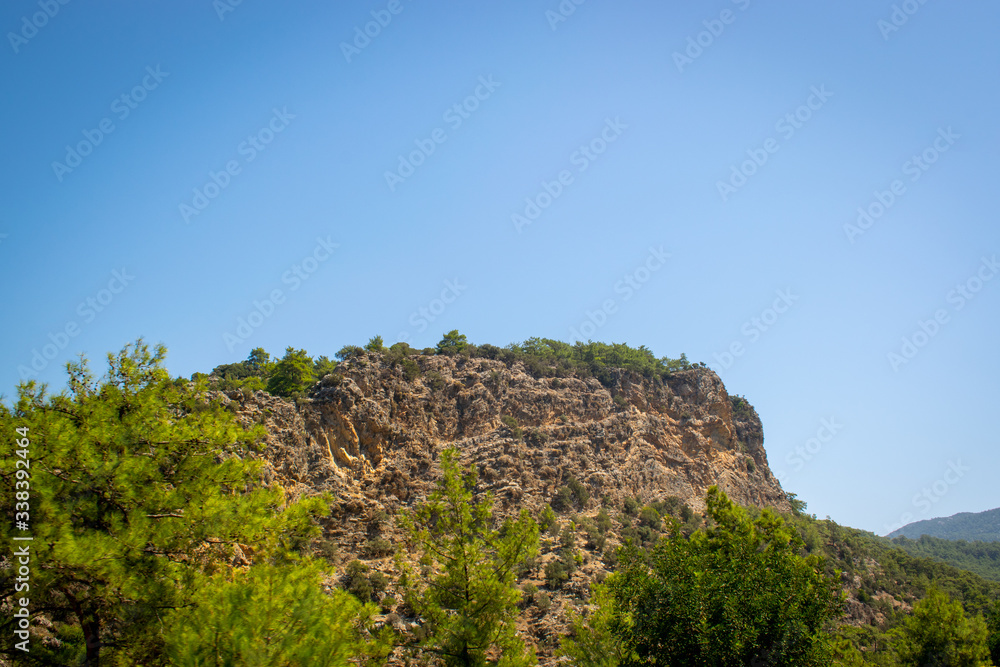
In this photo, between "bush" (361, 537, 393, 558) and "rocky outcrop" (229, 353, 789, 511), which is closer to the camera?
"bush" (361, 537, 393, 558)

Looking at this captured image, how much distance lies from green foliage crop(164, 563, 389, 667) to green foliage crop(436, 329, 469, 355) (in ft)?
121

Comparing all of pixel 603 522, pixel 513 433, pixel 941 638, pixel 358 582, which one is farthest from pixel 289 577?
pixel 513 433

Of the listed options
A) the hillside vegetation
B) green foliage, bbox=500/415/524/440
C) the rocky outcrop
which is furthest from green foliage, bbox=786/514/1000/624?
green foliage, bbox=500/415/524/440

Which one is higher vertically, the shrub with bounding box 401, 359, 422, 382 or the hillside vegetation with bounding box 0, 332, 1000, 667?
the shrub with bounding box 401, 359, 422, 382

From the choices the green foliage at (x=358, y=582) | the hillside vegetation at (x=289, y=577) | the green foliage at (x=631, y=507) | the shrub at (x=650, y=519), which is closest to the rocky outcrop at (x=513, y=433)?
the green foliage at (x=631, y=507)

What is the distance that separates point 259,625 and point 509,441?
31101mm

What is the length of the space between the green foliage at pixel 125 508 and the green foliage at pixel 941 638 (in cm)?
2102

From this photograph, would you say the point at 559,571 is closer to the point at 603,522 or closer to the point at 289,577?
the point at 603,522

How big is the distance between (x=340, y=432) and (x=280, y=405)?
3680mm

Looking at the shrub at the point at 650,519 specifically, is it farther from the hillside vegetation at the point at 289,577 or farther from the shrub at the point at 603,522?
the hillside vegetation at the point at 289,577

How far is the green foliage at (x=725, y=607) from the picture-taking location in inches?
492

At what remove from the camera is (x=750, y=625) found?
1243 cm

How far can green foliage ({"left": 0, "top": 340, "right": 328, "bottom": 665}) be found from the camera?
8633 millimetres

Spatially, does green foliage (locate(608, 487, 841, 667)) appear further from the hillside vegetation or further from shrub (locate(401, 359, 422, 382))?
shrub (locate(401, 359, 422, 382))
